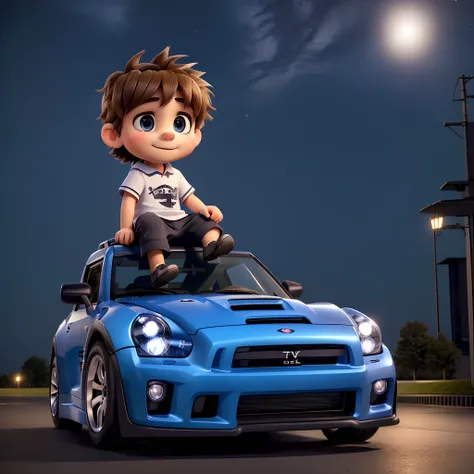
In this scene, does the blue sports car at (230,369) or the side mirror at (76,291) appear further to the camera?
the side mirror at (76,291)

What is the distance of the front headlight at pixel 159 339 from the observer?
20.9 ft

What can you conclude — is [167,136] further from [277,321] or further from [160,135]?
[277,321]

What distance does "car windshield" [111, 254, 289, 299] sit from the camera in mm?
7965

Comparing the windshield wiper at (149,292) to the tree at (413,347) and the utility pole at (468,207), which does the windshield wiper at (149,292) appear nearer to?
the utility pole at (468,207)

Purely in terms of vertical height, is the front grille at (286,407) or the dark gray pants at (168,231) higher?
the dark gray pants at (168,231)

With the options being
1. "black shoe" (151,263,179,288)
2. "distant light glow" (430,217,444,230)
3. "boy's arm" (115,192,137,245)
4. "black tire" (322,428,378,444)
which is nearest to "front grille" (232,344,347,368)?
"black tire" (322,428,378,444)

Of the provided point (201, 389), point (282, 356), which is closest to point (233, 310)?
point (282, 356)

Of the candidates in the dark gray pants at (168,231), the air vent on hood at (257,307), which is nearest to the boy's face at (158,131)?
the dark gray pants at (168,231)

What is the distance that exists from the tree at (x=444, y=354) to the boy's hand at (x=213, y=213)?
1725 inches

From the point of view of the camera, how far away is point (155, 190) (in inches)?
358

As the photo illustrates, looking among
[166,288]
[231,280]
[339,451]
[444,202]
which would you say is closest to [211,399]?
[339,451]

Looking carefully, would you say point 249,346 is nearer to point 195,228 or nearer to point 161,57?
point 195,228

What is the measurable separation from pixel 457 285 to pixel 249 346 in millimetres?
43561

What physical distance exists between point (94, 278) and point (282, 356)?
102 inches
